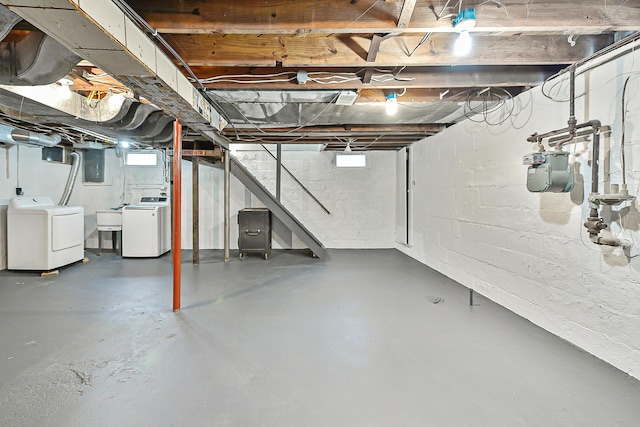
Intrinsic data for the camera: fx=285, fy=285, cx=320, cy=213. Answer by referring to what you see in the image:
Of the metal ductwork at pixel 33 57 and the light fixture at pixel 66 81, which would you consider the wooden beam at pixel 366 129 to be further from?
the metal ductwork at pixel 33 57

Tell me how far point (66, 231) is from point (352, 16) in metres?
4.32

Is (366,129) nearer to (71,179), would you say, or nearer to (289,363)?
(289,363)

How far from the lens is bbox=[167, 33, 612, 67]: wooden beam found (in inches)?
73.9

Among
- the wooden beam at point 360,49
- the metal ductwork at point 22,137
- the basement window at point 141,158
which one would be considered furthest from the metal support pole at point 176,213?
the basement window at point 141,158

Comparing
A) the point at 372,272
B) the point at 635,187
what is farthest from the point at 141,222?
the point at 635,187

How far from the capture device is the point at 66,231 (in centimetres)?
373

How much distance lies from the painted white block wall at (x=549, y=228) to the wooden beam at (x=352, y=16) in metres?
0.30

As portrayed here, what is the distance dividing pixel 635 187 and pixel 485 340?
1.22 m

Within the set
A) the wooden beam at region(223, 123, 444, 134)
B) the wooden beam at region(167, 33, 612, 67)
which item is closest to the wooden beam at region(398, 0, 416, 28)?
the wooden beam at region(167, 33, 612, 67)

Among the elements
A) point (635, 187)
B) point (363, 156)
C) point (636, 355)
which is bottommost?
point (636, 355)

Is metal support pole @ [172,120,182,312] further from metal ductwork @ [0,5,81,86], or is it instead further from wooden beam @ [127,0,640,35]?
wooden beam @ [127,0,640,35]

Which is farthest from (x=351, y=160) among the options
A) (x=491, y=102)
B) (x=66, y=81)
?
(x=66, y=81)

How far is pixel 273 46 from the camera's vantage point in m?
1.90

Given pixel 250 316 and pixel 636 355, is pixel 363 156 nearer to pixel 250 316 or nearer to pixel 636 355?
pixel 250 316
